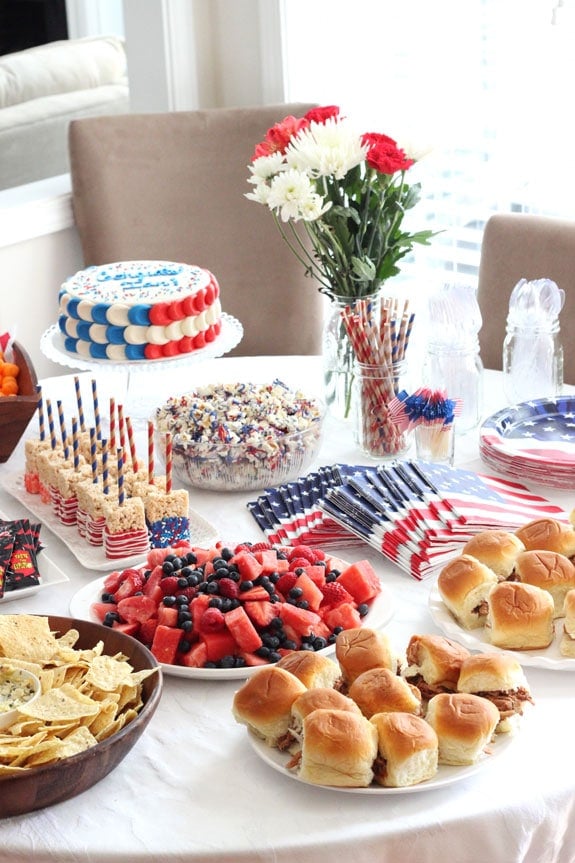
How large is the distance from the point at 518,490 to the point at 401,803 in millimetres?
787

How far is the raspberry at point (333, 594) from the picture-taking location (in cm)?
150

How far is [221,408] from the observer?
1.98m

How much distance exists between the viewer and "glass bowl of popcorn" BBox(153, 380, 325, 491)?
6.22 feet

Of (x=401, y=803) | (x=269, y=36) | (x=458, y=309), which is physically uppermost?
(x=269, y=36)

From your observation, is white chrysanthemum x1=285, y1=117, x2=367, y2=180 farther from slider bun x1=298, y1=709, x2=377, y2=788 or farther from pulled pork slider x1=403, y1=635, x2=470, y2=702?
slider bun x1=298, y1=709, x2=377, y2=788

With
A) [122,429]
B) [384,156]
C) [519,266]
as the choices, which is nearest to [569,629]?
[122,429]

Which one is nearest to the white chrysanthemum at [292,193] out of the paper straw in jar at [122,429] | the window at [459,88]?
the paper straw in jar at [122,429]

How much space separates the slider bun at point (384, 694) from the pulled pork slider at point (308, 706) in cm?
2

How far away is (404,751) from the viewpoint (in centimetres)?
115

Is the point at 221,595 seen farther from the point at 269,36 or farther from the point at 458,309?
the point at 269,36

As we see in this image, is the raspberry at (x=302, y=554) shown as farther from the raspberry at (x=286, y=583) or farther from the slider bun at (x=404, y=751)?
the slider bun at (x=404, y=751)

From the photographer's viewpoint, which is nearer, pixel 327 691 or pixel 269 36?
pixel 327 691

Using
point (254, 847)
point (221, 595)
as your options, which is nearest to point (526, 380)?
point (221, 595)

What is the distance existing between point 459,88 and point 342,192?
1.39 metres
